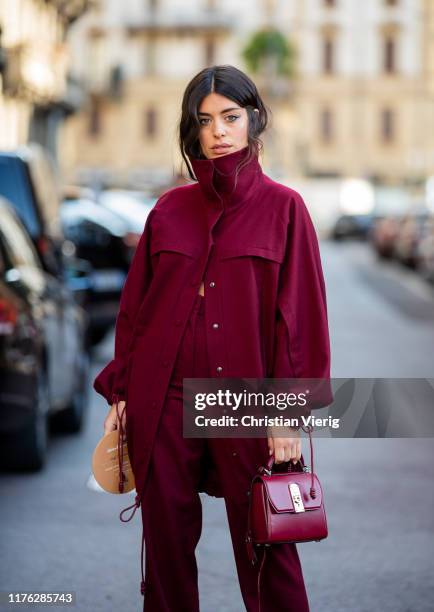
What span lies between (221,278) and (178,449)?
47 cm

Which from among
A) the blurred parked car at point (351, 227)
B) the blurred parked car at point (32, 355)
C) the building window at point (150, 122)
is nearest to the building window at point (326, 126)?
the building window at point (150, 122)

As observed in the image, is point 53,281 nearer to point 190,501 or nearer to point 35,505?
point 35,505

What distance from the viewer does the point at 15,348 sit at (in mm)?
8289

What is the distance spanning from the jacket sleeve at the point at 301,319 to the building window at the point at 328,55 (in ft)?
267

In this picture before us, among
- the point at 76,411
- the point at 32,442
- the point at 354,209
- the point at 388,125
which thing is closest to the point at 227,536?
the point at 32,442

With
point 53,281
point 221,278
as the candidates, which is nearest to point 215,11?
point 53,281

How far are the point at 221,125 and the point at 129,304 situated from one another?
1.82ft

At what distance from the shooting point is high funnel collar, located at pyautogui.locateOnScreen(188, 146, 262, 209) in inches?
163

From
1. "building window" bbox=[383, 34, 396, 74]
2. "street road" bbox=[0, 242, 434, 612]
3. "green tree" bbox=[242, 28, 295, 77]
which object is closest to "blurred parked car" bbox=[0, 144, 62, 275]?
"street road" bbox=[0, 242, 434, 612]

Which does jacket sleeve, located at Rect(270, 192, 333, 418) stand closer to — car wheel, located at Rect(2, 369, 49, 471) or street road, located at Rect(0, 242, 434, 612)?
Answer: street road, located at Rect(0, 242, 434, 612)

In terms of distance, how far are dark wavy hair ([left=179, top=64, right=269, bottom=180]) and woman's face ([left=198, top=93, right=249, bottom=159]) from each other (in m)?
0.01

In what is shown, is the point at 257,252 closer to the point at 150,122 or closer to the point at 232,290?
the point at 232,290

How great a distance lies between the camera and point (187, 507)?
414 centimetres

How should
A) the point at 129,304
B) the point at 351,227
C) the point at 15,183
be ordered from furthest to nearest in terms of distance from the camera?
the point at 351,227, the point at 15,183, the point at 129,304
